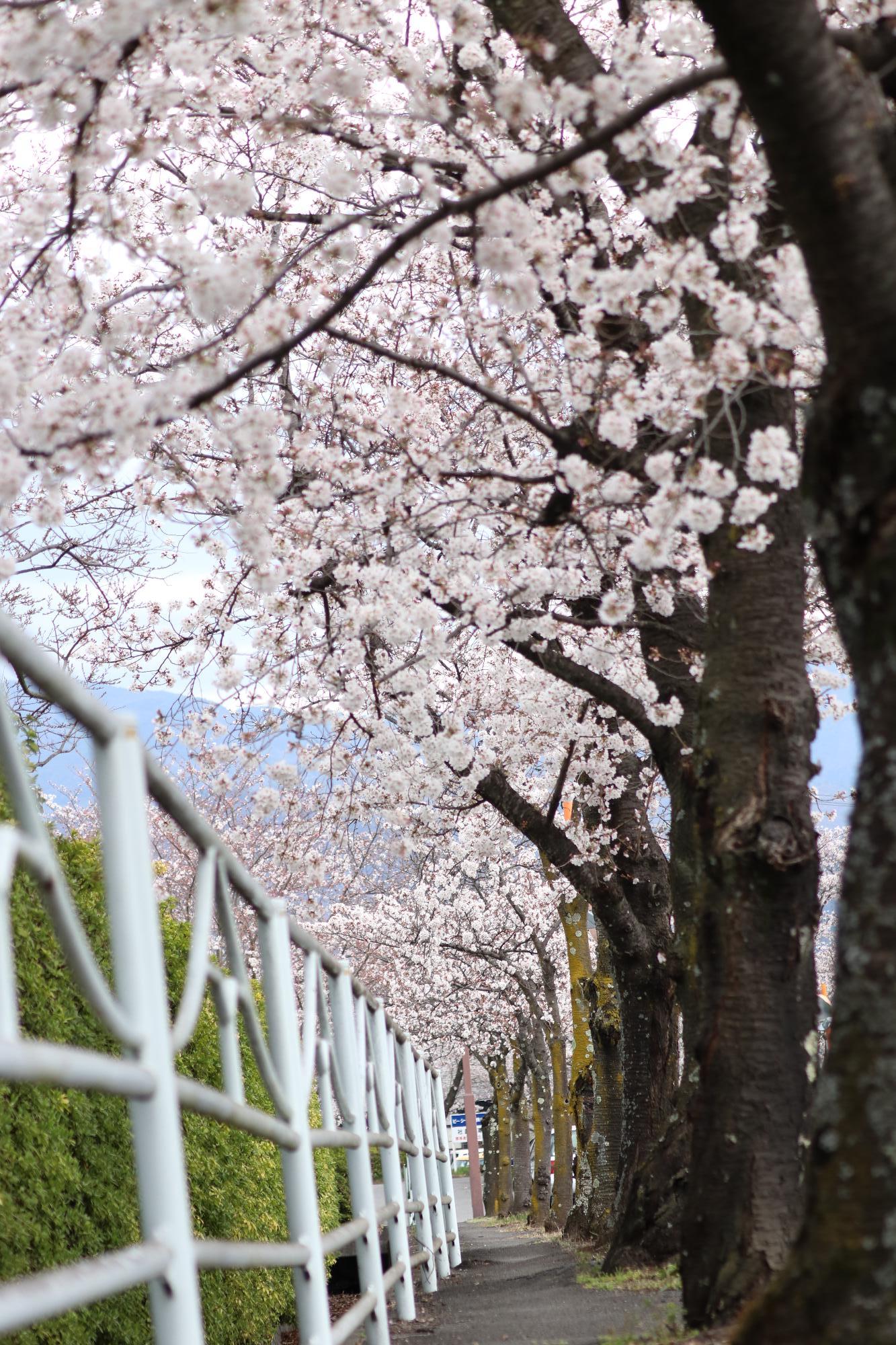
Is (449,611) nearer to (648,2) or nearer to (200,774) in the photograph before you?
(200,774)

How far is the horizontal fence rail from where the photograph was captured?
5.82 ft

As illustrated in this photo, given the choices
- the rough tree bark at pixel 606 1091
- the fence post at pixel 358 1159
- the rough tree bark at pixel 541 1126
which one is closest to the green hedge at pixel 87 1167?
the fence post at pixel 358 1159

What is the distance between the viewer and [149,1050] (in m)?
2.15

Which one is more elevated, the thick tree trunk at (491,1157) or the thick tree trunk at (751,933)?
the thick tree trunk at (751,933)

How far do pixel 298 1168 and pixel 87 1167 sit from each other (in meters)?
2.02

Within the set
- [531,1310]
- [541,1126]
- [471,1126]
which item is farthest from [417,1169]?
[471,1126]

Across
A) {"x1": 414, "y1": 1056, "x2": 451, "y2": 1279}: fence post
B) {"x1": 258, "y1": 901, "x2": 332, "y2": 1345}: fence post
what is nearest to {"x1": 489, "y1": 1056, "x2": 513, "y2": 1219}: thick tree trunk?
{"x1": 414, "y1": 1056, "x2": 451, "y2": 1279}: fence post

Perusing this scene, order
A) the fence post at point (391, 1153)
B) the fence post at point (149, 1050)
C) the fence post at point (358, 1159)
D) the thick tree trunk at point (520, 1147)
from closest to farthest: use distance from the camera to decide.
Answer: the fence post at point (149, 1050), the fence post at point (358, 1159), the fence post at point (391, 1153), the thick tree trunk at point (520, 1147)

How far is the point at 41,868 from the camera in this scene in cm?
180

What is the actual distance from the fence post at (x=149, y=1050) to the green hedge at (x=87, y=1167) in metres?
2.20

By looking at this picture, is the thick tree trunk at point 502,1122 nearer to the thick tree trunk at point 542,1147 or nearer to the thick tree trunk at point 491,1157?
the thick tree trunk at point 491,1157

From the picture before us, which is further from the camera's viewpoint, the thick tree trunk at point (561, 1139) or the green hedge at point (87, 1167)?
the thick tree trunk at point (561, 1139)

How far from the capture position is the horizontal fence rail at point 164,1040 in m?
1.77

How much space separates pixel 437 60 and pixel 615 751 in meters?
5.78
